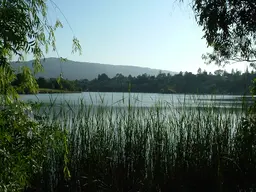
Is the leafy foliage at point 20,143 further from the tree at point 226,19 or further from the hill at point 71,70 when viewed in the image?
the tree at point 226,19

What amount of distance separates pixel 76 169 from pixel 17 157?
1679 mm

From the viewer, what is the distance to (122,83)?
4.39 meters

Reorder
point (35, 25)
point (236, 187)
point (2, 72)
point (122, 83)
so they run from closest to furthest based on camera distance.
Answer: point (2, 72) < point (35, 25) < point (236, 187) < point (122, 83)

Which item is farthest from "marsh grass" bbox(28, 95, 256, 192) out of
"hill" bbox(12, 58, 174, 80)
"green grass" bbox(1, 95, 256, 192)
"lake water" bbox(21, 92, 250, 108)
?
"hill" bbox(12, 58, 174, 80)

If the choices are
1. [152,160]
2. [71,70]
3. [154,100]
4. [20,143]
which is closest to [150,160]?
[152,160]

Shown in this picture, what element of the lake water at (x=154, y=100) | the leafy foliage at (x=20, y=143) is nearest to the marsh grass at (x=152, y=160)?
the lake water at (x=154, y=100)

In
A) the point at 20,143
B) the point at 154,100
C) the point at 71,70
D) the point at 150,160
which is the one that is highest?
the point at 71,70

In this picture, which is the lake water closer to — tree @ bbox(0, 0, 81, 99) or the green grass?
the green grass

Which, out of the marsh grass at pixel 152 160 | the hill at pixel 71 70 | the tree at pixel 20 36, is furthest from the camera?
the marsh grass at pixel 152 160

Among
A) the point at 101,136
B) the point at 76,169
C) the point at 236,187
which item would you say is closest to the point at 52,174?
the point at 76,169

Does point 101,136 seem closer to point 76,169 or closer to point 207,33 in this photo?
point 76,169

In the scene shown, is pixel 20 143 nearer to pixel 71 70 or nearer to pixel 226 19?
pixel 226 19

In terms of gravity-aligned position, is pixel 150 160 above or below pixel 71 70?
below

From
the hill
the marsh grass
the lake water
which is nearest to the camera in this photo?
the hill
